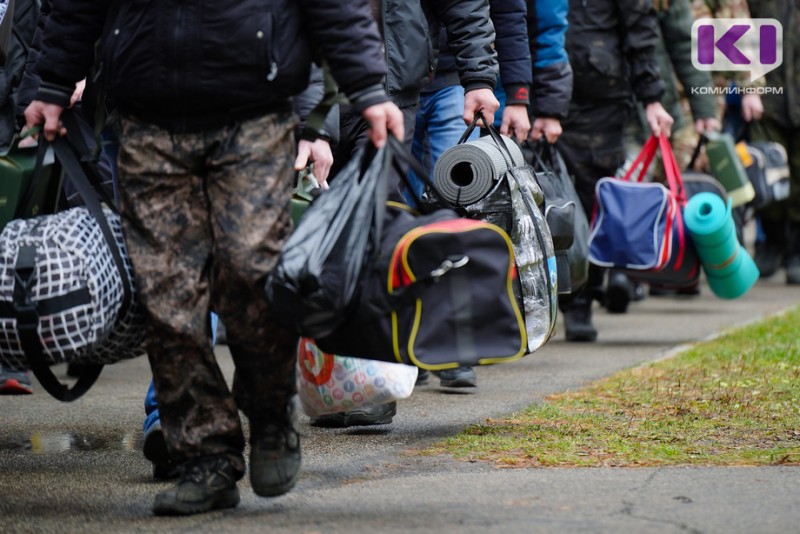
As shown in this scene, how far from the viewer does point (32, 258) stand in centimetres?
450

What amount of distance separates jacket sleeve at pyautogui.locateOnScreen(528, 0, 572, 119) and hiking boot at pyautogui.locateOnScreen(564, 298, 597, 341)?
160 centimetres

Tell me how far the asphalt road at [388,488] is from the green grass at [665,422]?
163mm

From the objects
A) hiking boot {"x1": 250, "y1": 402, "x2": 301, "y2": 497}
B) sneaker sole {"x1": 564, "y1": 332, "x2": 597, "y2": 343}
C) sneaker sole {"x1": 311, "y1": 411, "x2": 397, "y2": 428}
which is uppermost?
hiking boot {"x1": 250, "y1": 402, "x2": 301, "y2": 497}

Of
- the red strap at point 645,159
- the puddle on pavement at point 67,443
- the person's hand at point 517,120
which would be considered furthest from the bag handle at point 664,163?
A: the puddle on pavement at point 67,443

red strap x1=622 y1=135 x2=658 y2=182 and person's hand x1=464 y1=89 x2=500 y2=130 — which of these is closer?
person's hand x1=464 y1=89 x2=500 y2=130

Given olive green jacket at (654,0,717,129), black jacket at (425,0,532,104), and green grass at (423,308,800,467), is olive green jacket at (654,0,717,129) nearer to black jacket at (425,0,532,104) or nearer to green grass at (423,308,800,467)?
green grass at (423,308,800,467)

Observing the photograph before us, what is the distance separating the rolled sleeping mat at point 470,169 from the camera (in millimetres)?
5832

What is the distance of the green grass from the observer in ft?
16.9

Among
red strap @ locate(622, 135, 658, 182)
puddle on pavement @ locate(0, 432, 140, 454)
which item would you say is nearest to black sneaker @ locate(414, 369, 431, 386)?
puddle on pavement @ locate(0, 432, 140, 454)

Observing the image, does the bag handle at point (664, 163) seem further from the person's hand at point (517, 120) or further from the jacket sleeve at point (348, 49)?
the jacket sleeve at point (348, 49)

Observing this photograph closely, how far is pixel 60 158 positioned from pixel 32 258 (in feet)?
1.44

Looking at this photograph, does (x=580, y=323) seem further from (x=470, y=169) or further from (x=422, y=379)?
(x=470, y=169)

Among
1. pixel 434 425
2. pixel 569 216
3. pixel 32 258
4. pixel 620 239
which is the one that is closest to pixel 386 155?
pixel 32 258

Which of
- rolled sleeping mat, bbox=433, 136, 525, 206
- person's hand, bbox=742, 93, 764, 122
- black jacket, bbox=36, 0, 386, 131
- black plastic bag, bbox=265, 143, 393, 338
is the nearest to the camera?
black plastic bag, bbox=265, 143, 393, 338
